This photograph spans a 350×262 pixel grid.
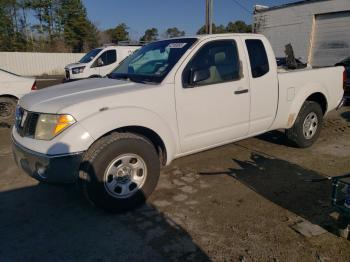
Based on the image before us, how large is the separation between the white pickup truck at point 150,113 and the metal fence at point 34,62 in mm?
29758

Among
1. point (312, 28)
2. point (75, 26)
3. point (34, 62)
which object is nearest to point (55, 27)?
point (75, 26)

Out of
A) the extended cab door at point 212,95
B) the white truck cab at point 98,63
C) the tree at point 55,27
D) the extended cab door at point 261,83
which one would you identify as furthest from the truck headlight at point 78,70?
the tree at point 55,27

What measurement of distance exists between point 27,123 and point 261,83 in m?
3.03

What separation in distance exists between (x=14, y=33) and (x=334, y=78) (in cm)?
4558

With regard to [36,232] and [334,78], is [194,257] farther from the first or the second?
[334,78]

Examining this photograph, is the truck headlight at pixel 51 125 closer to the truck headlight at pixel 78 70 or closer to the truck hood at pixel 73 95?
the truck hood at pixel 73 95

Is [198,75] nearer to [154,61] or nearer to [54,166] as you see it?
[154,61]

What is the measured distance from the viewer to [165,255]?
2.78 metres

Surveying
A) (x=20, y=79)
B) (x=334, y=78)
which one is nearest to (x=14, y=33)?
(x=20, y=79)

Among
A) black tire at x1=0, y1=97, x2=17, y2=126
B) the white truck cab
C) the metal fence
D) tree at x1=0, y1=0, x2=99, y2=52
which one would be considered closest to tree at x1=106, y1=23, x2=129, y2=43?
tree at x1=0, y1=0, x2=99, y2=52

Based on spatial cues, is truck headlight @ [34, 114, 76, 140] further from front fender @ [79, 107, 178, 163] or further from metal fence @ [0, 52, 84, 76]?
metal fence @ [0, 52, 84, 76]

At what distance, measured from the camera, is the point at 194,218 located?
338cm

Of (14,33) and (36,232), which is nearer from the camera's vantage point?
(36,232)

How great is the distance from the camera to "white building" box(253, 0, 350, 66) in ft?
61.1
